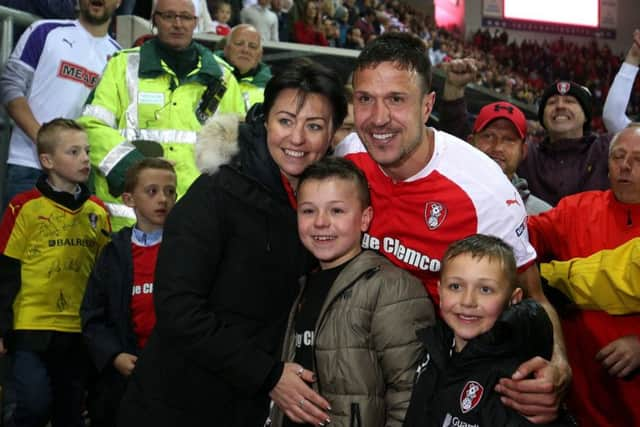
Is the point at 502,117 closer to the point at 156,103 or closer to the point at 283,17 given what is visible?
the point at 156,103

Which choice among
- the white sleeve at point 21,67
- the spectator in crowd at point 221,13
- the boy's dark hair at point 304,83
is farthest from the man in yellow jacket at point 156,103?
the spectator in crowd at point 221,13

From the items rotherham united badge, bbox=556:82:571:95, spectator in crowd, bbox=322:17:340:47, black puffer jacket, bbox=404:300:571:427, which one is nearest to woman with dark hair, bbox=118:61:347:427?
black puffer jacket, bbox=404:300:571:427

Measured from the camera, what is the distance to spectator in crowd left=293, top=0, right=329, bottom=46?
350 inches

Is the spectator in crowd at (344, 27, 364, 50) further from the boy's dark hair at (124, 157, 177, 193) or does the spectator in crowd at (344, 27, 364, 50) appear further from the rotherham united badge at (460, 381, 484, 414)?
the rotherham united badge at (460, 381, 484, 414)

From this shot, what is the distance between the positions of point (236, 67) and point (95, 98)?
4.63ft

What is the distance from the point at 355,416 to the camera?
6.98 ft

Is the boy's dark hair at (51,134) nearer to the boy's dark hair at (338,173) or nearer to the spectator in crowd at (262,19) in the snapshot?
the boy's dark hair at (338,173)

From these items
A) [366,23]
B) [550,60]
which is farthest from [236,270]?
[550,60]

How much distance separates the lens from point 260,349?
7.29 feet

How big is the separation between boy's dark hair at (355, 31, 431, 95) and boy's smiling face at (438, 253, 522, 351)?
0.66 metres

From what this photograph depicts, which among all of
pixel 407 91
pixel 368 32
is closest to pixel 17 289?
pixel 407 91

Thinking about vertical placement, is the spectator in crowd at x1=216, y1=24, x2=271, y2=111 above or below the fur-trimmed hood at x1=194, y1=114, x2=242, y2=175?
above

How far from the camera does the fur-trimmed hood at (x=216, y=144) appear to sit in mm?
2299

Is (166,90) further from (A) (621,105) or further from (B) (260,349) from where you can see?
(A) (621,105)
